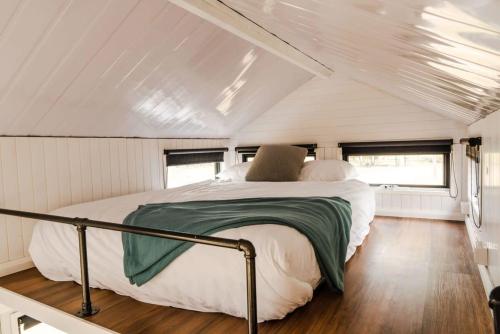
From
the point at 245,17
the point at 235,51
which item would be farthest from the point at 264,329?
the point at 235,51

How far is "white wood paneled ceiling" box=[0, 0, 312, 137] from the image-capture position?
6.74 ft

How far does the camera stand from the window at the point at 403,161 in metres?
4.12

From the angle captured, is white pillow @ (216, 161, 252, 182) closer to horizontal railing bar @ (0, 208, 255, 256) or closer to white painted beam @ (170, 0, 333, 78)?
white painted beam @ (170, 0, 333, 78)

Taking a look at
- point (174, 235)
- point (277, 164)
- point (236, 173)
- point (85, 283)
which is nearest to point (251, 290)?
point (174, 235)

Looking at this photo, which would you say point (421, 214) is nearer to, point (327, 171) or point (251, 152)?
point (327, 171)

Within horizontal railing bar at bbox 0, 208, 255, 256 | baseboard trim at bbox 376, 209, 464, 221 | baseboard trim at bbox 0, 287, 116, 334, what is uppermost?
horizontal railing bar at bbox 0, 208, 255, 256

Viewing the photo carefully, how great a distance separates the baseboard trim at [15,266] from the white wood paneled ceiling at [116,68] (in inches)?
39.6

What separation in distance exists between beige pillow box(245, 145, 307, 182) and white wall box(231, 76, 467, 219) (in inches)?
22.7

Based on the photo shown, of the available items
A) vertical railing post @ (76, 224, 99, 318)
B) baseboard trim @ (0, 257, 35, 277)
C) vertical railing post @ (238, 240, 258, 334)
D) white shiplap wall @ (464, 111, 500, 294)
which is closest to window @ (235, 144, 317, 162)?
white shiplap wall @ (464, 111, 500, 294)

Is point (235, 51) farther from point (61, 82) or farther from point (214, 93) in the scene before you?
point (61, 82)

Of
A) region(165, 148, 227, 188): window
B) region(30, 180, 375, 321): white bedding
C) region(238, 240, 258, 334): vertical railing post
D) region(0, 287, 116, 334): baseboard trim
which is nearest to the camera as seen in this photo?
region(238, 240, 258, 334): vertical railing post

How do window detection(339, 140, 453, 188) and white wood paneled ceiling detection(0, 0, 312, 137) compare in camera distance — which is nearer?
white wood paneled ceiling detection(0, 0, 312, 137)

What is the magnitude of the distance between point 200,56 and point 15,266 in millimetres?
2280

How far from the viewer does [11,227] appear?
2.71 metres
